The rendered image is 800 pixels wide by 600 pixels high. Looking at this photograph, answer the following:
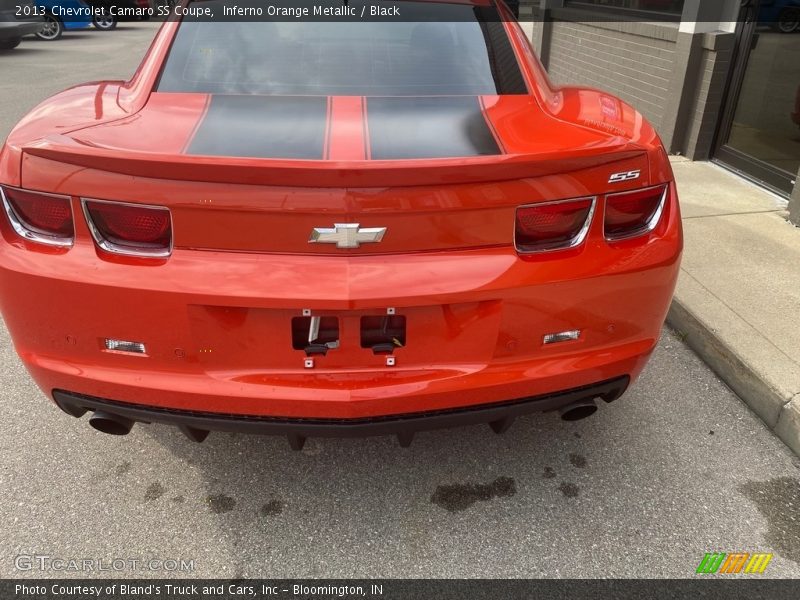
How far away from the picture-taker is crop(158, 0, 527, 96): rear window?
2330 millimetres

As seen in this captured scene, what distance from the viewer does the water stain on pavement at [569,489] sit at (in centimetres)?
238

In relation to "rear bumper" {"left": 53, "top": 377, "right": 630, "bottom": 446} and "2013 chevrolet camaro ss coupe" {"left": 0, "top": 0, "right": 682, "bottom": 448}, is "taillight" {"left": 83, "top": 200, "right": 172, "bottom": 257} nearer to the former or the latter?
"2013 chevrolet camaro ss coupe" {"left": 0, "top": 0, "right": 682, "bottom": 448}

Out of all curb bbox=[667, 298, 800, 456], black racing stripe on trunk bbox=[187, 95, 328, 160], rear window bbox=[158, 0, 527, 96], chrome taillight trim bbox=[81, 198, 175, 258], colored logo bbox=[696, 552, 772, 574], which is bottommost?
colored logo bbox=[696, 552, 772, 574]

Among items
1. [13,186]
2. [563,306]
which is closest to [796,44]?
[563,306]

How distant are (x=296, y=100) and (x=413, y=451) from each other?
142 cm

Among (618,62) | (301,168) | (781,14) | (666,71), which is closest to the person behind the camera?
(301,168)

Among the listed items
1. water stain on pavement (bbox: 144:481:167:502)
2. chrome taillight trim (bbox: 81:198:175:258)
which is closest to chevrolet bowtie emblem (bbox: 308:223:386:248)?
chrome taillight trim (bbox: 81:198:175:258)

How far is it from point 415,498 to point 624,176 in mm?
1340

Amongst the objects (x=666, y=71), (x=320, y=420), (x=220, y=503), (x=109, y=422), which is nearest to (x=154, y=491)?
(x=220, y=503)

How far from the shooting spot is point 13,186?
6.16 feet

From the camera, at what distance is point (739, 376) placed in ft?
9.81

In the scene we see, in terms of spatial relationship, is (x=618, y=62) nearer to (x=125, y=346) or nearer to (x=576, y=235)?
(x=576, y=235)

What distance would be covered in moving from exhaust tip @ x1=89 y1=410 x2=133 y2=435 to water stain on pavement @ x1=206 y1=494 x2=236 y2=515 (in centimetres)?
42

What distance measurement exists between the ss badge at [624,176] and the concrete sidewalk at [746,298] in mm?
1408
